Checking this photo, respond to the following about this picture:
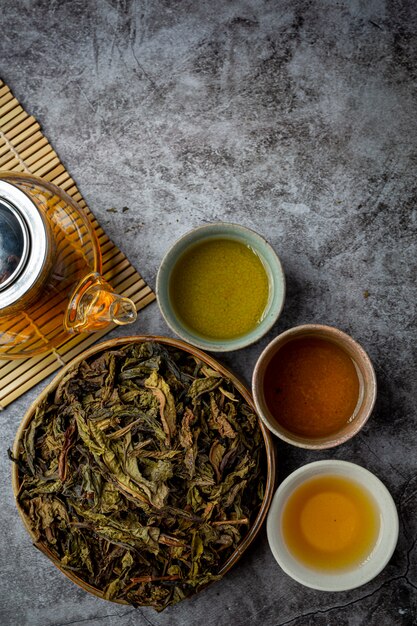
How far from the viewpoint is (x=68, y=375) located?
2.31 meters

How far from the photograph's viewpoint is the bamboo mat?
248 cm

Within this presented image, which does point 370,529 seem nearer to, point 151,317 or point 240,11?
point 151,317

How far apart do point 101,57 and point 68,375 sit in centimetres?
138

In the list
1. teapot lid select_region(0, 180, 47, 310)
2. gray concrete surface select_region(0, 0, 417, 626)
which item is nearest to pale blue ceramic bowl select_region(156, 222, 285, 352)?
gray concrete surface select_region(0, 0, 417, 626)

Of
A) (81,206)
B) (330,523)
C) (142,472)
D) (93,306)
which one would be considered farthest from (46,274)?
(330,523)

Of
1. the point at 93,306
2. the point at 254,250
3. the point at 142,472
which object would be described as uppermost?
the point at 93,306

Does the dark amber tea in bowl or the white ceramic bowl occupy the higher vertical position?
the dark amber tea in bowl

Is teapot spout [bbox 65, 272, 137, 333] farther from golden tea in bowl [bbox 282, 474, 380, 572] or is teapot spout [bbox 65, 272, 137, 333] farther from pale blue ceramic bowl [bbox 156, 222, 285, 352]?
golden tea in bowl [bbox 282, 474, 380, 572]

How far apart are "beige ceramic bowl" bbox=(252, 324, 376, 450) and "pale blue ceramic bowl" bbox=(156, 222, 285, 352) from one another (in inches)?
3.5

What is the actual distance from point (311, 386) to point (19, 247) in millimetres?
1206

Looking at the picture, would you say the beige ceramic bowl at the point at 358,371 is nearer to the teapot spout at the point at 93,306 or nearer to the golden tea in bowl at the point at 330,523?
the golden tea in bowl at the point at 330,523

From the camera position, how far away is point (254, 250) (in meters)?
2.32

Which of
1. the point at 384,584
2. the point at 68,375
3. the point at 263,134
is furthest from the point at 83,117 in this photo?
the point at 384,584

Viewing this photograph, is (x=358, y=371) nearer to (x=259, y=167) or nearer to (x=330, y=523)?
(x=330, y=523)
